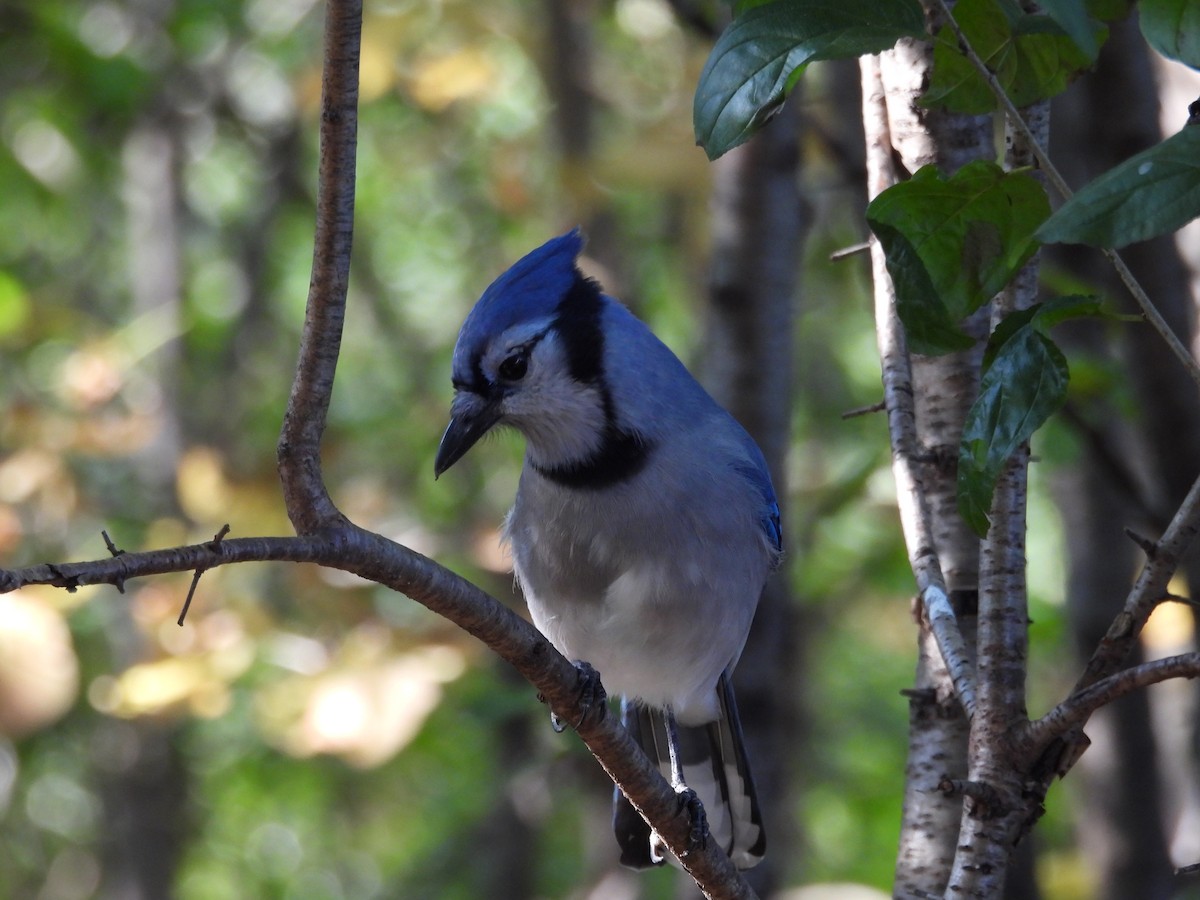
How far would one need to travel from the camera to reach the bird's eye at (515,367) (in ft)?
6.82

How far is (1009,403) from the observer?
109 centimetres

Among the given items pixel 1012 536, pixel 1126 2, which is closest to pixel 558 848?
pixel 1012 536

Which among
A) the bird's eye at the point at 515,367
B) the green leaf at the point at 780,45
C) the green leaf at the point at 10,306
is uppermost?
the green leaf at the point at 10,306

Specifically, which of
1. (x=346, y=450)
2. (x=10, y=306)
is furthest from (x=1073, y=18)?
(x=346, y=450)

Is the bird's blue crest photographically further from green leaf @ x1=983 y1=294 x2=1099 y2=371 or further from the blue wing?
green leaf @ x1=983 y1=294 x2=1099 y2=371

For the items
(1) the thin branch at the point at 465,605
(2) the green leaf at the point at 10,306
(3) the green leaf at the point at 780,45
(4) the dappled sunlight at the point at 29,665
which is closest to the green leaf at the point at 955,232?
(3) the green leaf at the point at 780,45

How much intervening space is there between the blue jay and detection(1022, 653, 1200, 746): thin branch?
0.85m

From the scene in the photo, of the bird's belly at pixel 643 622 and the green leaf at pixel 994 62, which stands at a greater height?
the bird's belly at pixel 643 622

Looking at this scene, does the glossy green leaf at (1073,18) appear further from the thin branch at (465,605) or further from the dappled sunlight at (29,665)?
the dappled sunlight at (29,665)

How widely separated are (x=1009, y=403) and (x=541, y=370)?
3.60ft

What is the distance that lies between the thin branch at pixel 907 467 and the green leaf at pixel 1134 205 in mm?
582

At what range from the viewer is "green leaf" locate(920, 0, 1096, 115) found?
3.82 ft

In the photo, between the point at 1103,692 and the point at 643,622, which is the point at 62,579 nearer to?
the point at 1103,692

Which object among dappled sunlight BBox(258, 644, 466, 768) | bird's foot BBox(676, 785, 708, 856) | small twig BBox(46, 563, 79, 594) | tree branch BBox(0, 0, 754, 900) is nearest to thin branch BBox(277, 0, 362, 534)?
tree branch BBox(0, 0, 754, 900)
